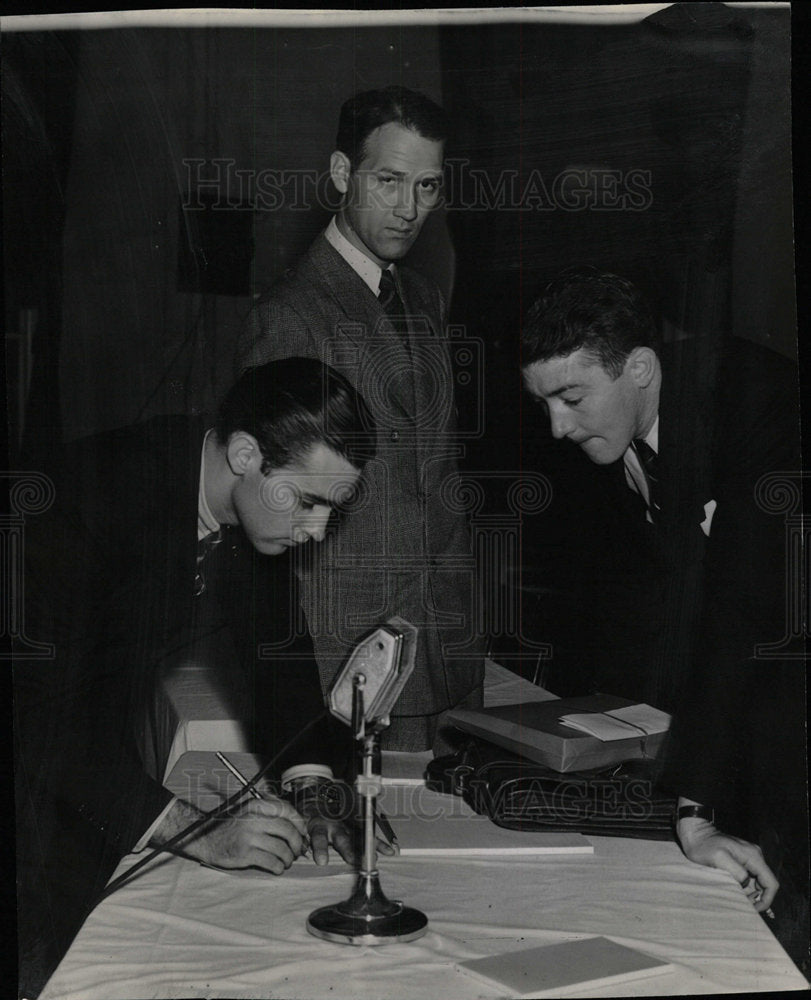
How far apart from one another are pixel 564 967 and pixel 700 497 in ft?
3.07

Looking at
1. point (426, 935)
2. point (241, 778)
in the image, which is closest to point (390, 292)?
point (241, 778)

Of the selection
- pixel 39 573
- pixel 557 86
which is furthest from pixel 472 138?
pixel 39 573

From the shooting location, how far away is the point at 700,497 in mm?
2418

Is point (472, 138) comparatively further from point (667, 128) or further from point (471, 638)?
point (471, 638)

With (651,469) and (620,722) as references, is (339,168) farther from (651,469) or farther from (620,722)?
(620,722)

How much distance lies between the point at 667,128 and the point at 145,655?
4.36 feet

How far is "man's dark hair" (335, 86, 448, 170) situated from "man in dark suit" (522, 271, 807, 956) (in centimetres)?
38

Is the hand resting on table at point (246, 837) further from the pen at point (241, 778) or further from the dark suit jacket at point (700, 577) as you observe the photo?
the dark suit jacket at point (700, 577)

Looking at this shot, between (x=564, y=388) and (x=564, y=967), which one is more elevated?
(x=564, y=388)

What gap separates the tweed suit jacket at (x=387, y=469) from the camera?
2.29 meters

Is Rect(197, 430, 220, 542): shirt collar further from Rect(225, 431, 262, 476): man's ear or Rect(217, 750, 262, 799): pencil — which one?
Rect(217, 750, 262, 799): pencil

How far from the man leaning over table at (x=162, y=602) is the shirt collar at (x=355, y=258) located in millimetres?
181

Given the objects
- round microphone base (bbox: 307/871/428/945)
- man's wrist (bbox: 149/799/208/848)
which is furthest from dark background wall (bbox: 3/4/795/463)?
round microphone base (bbox: 307/871/428/945)

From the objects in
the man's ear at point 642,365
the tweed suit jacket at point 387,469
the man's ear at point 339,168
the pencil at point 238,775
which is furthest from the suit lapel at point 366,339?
the pencil at point 238,775
